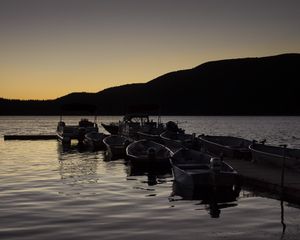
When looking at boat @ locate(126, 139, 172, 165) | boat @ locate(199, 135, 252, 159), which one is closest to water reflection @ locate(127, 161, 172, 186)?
boat @ locate(126, 139, 172, 165)

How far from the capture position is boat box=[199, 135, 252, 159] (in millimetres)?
32094

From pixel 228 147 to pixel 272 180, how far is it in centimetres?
1255

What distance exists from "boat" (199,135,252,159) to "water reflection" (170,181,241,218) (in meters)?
9.33

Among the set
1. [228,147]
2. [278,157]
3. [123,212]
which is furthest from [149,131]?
[123,212]

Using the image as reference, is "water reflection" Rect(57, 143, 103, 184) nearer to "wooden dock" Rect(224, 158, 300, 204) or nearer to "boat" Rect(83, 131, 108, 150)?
"wooden dock" Rect(224, 158, 300, 204)

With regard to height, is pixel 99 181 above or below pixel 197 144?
below

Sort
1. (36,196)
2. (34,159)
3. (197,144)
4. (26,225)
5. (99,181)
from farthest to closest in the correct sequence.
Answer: (34,159)
(197,144)
(99,181)
(36,196)
(26,225)

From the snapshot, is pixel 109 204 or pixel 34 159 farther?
pixel 34 159

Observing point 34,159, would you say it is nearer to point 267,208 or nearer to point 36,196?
point 36,196

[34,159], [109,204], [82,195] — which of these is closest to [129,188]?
[82,195]

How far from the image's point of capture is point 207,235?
13.6 metres

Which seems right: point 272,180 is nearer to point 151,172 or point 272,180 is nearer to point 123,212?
point 123,212

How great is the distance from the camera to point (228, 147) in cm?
3319

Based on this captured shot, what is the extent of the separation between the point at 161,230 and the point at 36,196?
7837 mm
